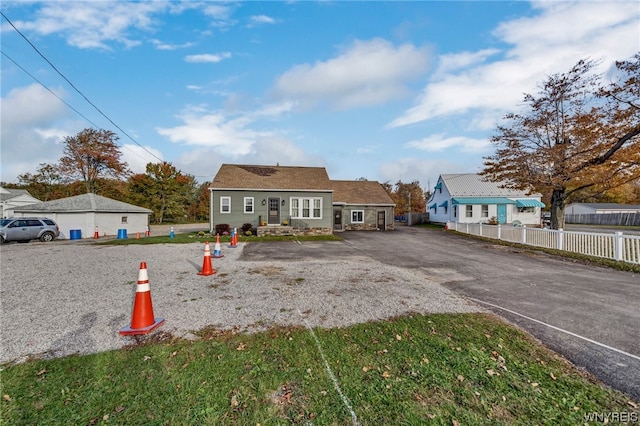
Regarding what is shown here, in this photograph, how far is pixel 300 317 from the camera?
13.6 ft

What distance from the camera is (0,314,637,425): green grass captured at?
7.06 ft

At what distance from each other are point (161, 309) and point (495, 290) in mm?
6770

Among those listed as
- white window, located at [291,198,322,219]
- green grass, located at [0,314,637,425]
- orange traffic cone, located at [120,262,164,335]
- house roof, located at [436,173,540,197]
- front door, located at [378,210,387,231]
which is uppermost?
house roof, located at [436,173,540,197]

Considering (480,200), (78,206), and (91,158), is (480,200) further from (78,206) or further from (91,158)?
(91,158)

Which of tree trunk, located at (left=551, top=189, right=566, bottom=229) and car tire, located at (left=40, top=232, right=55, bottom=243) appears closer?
tree trunk, located at (left=551, top=189, right=566, bottom=229)

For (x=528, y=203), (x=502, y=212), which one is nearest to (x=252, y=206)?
(x=502, y=212)

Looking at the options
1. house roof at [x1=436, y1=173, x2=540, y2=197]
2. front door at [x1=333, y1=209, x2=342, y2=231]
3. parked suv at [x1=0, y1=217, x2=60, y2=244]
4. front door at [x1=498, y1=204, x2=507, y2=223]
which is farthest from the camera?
house roof at [x1=436, y1=173, x2=540, y2=197]

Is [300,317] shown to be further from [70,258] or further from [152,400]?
[70,258]

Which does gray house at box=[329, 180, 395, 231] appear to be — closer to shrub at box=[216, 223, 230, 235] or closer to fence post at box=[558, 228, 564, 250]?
shrub at box=[216, 223, 230, 235]

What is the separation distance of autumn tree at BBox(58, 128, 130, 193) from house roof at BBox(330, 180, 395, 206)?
26.4 m

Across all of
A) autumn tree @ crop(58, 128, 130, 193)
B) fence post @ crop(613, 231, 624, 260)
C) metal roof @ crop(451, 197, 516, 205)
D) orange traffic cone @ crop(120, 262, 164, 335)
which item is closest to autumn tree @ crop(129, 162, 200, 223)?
autumn tree @ crop(58, 128, 130, 193)

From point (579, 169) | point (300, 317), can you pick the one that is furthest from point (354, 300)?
point (579, 169)

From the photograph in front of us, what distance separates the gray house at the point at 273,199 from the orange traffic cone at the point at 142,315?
13.4 meters

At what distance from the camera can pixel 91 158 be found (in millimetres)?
29812
